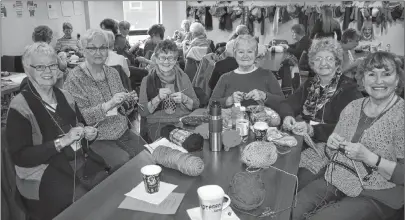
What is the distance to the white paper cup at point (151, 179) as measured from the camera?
1400mm

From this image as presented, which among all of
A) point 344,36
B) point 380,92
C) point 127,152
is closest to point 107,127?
point 127,152

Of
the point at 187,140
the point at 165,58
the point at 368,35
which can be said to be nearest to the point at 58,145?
the point at 187,140

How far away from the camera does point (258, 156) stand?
64.7 inches

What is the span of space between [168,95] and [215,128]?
30.2 inches

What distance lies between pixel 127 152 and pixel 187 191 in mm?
1038

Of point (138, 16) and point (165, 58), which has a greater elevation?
point (138, 16)

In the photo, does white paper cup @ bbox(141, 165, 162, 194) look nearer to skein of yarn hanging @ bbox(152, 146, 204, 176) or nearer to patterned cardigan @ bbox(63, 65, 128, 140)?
skein of yarn hanging @ bbox(152, 146, 204, 176)

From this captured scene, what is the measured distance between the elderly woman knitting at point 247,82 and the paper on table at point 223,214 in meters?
1.36

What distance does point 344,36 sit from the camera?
4289 mm

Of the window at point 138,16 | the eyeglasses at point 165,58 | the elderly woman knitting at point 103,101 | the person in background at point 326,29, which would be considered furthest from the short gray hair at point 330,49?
the window at point 138,16

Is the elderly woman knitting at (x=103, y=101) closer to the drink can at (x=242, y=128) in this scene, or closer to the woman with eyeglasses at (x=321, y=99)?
the drink can at (x=242, y=128)

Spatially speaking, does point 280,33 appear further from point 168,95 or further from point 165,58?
point 168,95

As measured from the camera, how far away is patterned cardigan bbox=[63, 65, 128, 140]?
7.70ft

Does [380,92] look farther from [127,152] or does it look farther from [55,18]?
[55,18]
